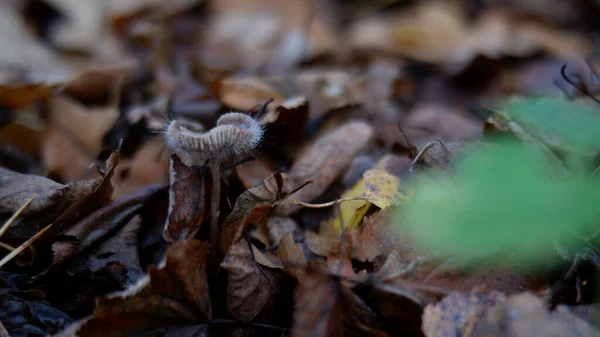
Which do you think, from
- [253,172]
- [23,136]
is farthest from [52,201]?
[23,136]

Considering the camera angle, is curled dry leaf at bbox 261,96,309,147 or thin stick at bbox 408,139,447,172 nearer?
thin stick at bbox 408,139,447,172

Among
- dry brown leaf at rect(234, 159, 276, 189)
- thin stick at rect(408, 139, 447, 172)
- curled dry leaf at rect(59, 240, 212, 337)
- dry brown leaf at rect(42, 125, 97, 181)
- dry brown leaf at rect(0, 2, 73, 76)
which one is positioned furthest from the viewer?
dry brown leaf at rect(0, 2, 73, 76)

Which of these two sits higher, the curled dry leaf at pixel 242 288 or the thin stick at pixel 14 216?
the thin stick at pixel 14 216

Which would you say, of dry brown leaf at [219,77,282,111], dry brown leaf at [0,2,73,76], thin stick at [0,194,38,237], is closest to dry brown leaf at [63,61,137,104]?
dry brown leaf at [0,2,73,76]

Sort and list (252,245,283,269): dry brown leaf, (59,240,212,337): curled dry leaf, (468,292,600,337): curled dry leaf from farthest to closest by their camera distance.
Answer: (252,245,283,269): dry brown leaf → (59,240,212,337): curled dry leaf → (468,292,600,337): curled dry leaf

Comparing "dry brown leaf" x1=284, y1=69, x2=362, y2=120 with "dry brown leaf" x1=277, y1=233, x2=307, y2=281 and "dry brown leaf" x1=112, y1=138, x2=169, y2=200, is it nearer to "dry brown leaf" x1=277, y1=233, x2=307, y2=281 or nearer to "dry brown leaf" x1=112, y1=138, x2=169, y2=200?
"dry brown leaf" x1=112, y1=138, x2=169, y2=200

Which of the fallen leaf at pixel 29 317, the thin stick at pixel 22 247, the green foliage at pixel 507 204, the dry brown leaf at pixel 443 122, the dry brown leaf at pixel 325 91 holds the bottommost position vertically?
the dry brown leaf at pixel 443 122

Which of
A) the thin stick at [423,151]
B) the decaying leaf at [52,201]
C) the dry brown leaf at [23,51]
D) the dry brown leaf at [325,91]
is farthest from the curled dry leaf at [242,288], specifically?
the dry brown leaf at [23,51]

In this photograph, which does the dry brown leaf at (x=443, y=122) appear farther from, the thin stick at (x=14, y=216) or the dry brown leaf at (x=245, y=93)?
the thin stick at (x=14, y=216)
